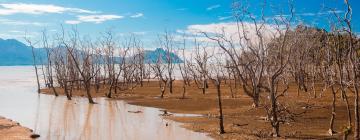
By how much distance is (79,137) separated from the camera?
1047 inches

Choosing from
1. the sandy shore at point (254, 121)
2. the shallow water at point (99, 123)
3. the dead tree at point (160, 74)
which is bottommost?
the shallow water at point (99, 123)

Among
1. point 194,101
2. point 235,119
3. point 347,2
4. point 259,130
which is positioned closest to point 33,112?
point 194,101

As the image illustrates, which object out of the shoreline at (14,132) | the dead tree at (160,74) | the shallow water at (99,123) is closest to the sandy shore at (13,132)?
the shoreline at (14,132)

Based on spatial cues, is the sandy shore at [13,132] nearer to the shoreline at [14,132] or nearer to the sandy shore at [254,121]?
the shoreline at [14,132]

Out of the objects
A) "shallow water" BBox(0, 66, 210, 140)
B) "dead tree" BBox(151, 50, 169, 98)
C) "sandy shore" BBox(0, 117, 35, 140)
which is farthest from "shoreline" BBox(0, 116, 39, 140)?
"dead tree" BBox(151, 50, 169, 98)

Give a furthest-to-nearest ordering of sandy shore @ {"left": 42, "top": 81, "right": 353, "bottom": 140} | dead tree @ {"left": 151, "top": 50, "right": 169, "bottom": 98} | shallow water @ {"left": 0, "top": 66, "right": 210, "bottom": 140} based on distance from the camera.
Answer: dead tree @ {"left": 151, "top": 50, "right": 169, "bottom": 98}, shallow water @ {"left": 0, "top": 66, "right": 210, "bottom": 140}, sandy shore @ {"left": 42, "top": 81, "right": 353, "bottom": 140}

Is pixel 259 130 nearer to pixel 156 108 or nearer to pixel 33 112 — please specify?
pixel 156 108

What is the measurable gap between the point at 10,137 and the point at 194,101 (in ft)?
84.5

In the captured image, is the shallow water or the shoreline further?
the shallow water

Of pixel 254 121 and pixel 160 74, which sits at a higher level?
pixel 160 74

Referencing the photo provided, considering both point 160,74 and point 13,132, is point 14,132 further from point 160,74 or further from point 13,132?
point 160,74

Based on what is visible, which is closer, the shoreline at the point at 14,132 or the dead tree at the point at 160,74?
the shoreline at the point at 14,132

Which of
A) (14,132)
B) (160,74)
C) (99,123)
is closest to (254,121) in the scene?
(99,123)

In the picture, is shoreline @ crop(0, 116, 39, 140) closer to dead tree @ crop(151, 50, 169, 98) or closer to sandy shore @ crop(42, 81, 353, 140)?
sandy shore @ crop(42, 81, 353, 140)
